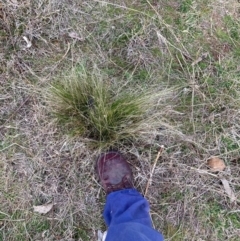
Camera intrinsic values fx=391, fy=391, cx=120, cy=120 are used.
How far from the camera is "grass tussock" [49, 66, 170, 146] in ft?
6.38

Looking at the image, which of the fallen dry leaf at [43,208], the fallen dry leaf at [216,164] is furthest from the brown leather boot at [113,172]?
the fallen dry leaf at [216,164]

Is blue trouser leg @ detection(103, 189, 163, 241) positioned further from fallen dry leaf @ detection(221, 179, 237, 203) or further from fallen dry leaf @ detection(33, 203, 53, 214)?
fallen dry leaf @ detection(221, 179, 237, 203)

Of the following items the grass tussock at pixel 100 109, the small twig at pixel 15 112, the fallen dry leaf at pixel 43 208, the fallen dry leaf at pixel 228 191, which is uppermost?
the grass tussock at pixel 100 109

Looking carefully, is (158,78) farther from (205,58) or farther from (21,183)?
(21,183)

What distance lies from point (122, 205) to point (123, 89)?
60 centimetres

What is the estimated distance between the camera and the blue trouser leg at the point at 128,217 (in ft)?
5.82

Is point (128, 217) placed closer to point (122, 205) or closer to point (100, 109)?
point (122, 205)

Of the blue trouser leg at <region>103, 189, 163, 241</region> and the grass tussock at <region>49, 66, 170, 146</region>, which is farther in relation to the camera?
the grass tussock at <region>49, 66, 170, 146</region>

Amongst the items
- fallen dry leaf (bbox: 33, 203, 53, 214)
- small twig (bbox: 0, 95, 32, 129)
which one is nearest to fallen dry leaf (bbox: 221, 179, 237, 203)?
fallen dry leaf (bbox: 33, 203, 53, 214)

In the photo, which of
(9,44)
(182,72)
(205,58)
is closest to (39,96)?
(9,44)

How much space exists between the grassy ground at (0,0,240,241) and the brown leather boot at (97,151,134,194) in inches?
1.9

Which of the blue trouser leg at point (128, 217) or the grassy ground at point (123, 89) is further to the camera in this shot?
the grassy ground at point (123, 89)

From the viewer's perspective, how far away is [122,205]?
1.95 metres

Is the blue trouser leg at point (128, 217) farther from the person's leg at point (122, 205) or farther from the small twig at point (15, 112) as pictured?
the small twig at point (15, 112)
